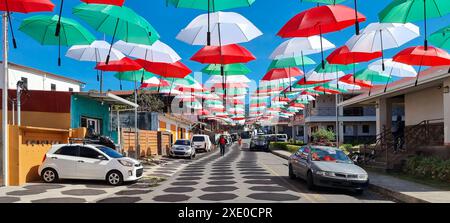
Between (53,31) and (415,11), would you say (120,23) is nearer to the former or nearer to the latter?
(53,31)

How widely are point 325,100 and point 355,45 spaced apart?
39112 mm

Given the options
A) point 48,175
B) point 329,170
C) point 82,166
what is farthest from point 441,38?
point 48,175

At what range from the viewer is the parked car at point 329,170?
1238cm

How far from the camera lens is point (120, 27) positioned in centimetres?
1163

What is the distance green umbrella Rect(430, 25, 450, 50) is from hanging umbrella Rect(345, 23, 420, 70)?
0.62 metres

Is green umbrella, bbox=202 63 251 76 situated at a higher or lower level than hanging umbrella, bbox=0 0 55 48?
lower

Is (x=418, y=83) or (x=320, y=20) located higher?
(x=320, y=20)

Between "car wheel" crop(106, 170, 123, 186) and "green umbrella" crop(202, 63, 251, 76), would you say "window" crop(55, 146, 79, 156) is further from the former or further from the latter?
"green umbrella" crop(202, 63, 251, 76)

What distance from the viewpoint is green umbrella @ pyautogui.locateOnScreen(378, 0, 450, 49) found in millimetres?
Answer: 10883

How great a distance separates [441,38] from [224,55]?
7.40 m

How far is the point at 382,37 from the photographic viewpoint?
1405 centimetres

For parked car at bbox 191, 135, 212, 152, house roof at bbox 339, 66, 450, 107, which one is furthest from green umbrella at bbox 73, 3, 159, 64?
parked car at bbox 191, 135, 212, 152

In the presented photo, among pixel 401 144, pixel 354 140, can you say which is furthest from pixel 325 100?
pixel 401 144

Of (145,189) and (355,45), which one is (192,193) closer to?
(145,189)
